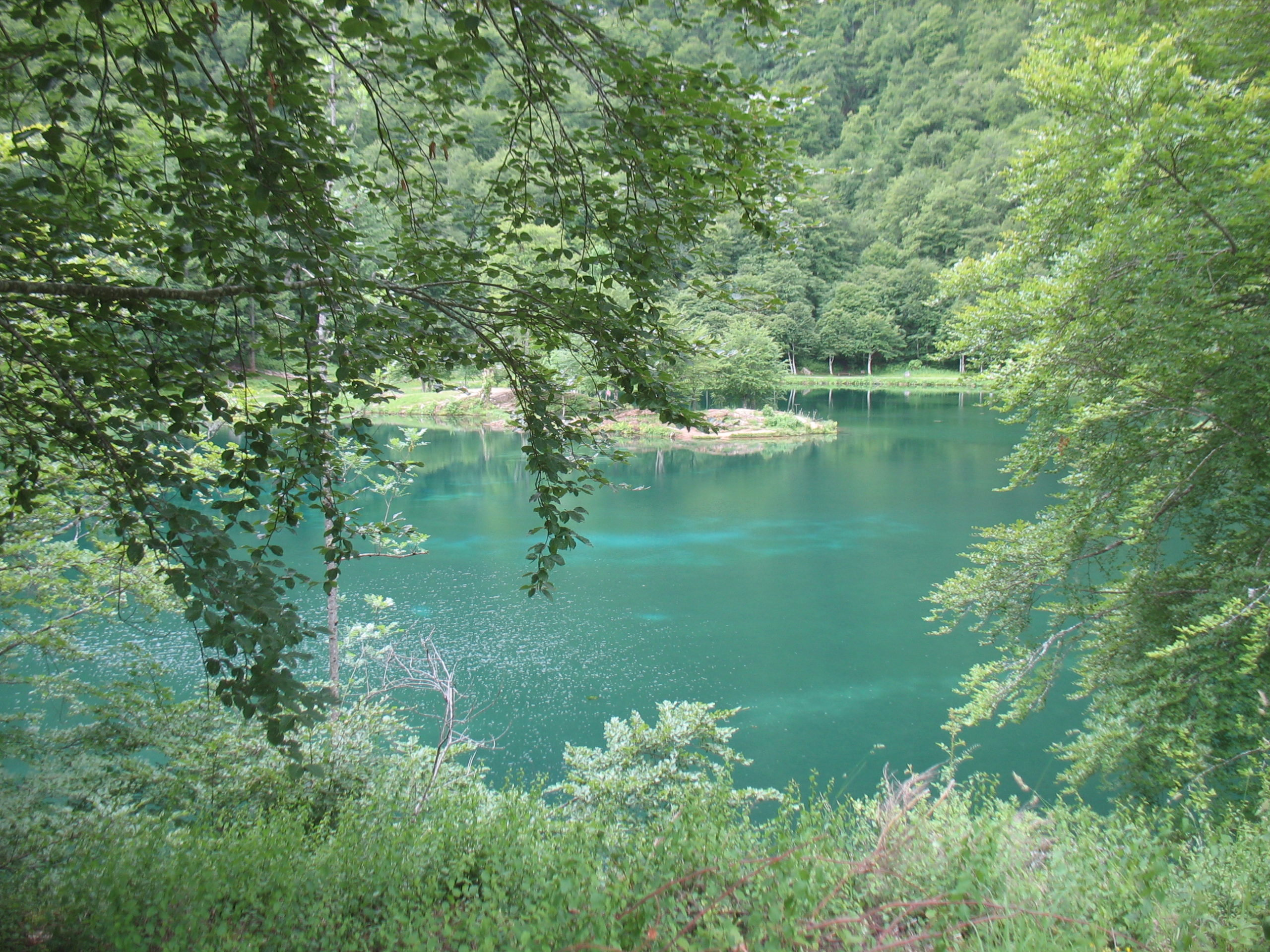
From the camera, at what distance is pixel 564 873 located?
338 cm

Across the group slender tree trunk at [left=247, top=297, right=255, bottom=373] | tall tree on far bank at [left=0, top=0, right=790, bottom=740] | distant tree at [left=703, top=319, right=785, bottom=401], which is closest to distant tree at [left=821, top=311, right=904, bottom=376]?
distant tree at [left=703, top=319, right=785, bottom=401]

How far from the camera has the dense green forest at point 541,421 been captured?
8.34 feet

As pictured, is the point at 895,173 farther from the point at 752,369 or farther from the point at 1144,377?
the point at 1144,377

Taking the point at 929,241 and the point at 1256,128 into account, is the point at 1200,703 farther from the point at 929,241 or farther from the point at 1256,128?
the point at 929,241

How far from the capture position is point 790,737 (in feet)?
32.1

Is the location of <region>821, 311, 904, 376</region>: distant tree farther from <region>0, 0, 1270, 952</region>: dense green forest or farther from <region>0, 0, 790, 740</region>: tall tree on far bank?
<region>0, 0, 790, 740</region>: tall tree on far bank

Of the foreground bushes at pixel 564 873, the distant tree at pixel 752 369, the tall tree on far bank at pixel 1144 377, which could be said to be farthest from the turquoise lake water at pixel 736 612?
the distant tree at pixel 752 369

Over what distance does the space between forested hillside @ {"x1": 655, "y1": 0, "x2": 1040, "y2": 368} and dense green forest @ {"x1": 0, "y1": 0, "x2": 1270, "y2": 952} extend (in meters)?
32.6

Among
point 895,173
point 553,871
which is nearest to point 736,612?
point 553,871

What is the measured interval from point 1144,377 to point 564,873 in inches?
238

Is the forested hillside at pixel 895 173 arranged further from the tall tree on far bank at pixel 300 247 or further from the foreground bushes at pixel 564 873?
the foreground bushes at pixel 564 873

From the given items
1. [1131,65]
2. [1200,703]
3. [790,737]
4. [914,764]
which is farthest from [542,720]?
[1131,65]

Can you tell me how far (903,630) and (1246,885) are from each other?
407 inches

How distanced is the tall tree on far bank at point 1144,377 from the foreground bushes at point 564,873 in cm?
139
